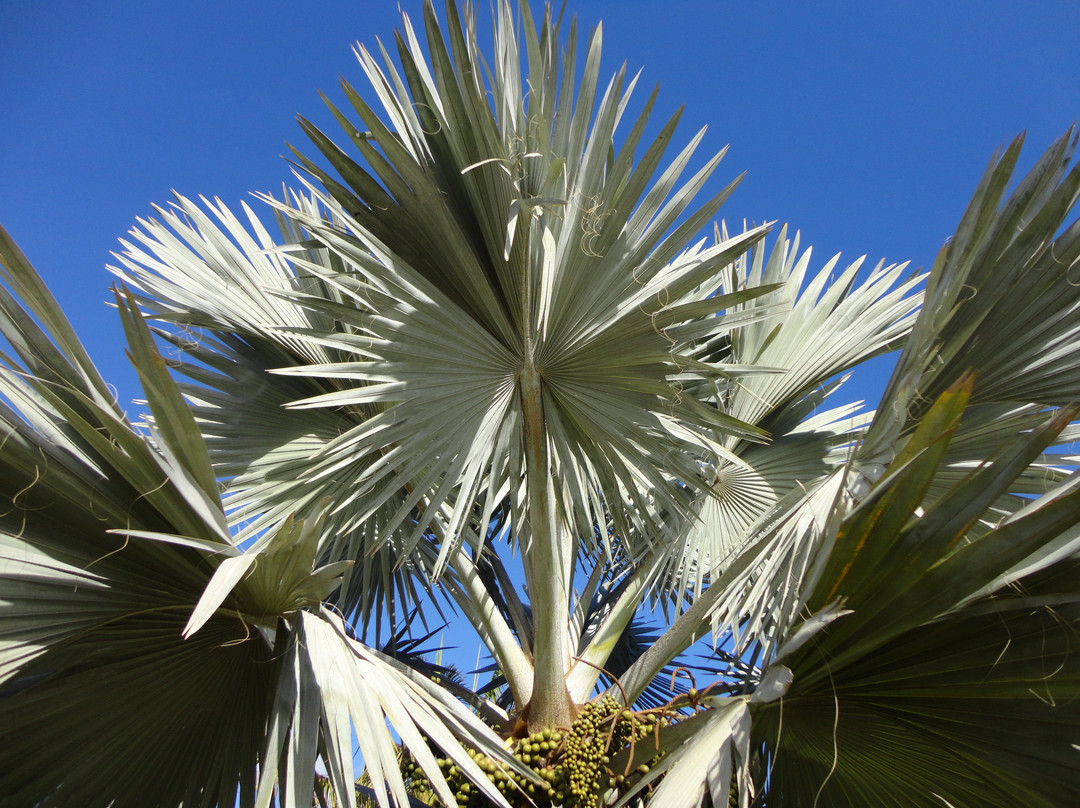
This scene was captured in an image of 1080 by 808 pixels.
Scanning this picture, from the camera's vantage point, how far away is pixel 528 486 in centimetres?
217

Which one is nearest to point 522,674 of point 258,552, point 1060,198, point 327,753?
point 327,753

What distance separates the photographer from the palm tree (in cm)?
135

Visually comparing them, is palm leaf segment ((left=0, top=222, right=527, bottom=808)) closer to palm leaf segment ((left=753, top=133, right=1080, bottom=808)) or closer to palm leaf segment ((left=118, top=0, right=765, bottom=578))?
palm leaf segment ((left=118, top=0, right=765, bottom=578))

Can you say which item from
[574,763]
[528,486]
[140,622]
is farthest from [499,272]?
[574,763]

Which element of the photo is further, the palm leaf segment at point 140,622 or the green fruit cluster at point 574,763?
the green fruit cluster at point 574,763

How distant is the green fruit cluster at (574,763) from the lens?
190 centimetres

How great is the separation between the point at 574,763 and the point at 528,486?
2.39ft

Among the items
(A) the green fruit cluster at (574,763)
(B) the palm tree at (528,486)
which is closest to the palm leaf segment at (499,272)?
(B) the palm tree at (528,486)

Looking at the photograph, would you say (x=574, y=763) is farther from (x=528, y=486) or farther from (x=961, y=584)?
(x=961, y=584)

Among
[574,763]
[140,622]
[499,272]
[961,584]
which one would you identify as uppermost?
[499,272]

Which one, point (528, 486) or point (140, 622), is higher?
point (528, 486)

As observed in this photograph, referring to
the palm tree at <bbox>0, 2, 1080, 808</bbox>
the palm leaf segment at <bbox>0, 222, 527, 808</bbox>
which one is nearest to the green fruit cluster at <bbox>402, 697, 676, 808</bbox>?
the palm tree at <bbox>0, 2, 1080, 808</bbox>

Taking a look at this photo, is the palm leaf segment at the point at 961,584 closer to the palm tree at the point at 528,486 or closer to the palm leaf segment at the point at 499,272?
the palm tree at the point at 528,486

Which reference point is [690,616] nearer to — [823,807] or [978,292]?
[823,807]
